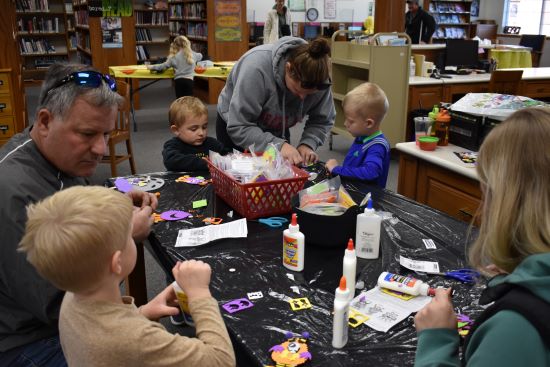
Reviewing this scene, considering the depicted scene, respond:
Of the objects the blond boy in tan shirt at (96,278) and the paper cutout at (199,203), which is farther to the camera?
the paper cutout at (199,203)

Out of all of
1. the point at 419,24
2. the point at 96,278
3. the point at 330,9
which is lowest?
the point at 96,278

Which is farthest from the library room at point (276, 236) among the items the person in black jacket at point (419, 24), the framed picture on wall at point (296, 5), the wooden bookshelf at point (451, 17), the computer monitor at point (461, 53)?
the wooden bookshelf at point (451, 17)

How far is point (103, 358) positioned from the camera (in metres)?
0.93

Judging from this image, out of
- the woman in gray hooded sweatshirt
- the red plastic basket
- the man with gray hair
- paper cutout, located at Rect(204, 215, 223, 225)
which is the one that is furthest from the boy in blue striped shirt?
the man with gray hair

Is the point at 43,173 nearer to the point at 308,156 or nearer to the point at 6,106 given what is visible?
the point at 308,156

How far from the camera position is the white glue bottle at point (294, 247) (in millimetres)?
1410

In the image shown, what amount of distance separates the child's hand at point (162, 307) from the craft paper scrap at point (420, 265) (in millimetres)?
673

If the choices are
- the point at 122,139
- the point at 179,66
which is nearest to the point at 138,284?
the point at 122,139

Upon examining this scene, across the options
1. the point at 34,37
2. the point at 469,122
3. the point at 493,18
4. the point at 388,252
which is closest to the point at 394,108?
the point at 469,122

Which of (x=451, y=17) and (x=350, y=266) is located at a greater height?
(x=451, y=17)

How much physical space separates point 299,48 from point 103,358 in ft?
5.51

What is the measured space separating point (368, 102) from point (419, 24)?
6478 mm

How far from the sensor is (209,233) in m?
1.70

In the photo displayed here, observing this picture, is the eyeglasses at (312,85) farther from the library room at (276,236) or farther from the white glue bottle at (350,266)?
the white glue bottle at (350,266)
